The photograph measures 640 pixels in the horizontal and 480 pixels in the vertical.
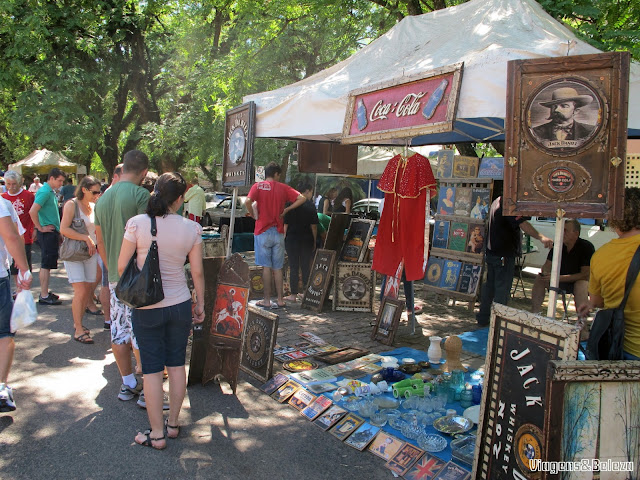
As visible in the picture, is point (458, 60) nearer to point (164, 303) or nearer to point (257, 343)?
point (164, 303)

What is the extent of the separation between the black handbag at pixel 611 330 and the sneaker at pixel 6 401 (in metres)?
3.87

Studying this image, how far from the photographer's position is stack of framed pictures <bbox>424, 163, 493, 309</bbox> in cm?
756

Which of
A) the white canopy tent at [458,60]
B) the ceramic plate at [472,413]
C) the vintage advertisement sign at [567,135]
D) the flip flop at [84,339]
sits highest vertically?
the white canopy tent at [458,60]

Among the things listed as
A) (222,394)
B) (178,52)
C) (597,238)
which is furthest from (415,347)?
(178,52)

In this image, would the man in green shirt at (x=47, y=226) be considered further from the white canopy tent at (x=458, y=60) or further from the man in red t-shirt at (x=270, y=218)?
the white canopy tent at (x=458, y=60)

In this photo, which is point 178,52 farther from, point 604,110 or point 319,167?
point 604,110

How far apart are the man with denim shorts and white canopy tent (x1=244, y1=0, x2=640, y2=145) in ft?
8.69

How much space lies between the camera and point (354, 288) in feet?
23.8

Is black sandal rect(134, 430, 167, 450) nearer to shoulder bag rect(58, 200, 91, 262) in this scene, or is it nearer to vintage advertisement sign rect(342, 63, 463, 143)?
shoulder bag rect(58, 200, 91, 262)

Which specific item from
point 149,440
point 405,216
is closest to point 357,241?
point 405,216

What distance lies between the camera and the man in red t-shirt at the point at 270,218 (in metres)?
6.80

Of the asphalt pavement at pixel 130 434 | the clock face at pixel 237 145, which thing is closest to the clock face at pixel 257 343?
the asphalt pavement at pixel 130 434

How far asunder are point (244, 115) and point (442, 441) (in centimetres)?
402

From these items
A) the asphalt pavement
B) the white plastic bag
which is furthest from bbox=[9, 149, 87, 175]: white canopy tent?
the white plastic bag
